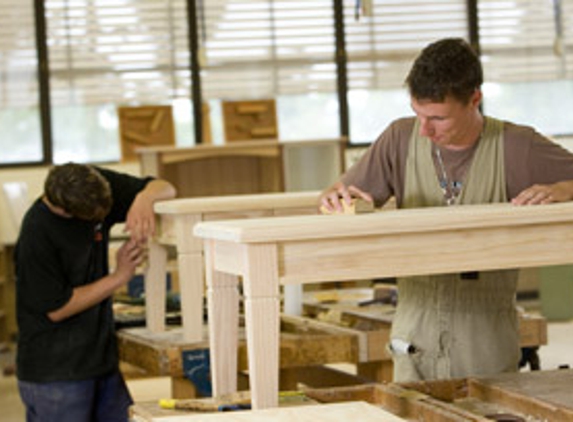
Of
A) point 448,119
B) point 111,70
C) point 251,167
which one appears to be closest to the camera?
point 448,119

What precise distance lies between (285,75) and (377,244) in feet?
29.0

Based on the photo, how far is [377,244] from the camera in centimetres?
244

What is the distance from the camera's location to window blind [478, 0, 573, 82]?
1139 centimetres

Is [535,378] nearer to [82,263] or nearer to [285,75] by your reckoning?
[82,263]

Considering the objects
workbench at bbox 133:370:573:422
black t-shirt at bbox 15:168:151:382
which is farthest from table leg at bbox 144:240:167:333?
workbench at bbox 133:370:573:422

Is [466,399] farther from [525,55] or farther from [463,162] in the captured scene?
[525,55]

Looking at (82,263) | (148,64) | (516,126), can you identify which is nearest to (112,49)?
(148,64)

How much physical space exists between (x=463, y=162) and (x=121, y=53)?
8204 mm

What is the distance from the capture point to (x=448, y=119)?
111 inches

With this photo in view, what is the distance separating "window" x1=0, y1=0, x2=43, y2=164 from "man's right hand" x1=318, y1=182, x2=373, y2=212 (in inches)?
313

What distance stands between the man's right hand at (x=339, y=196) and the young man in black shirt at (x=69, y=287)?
126 cm

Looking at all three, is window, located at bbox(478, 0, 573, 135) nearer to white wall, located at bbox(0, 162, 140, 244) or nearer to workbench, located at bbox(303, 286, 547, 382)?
white wall, located at bbox(0, 162, 140, 244)

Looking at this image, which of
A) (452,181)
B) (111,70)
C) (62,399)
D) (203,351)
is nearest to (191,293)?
(203,351)

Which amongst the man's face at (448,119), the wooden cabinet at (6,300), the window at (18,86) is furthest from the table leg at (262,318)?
the window at (18,86)
